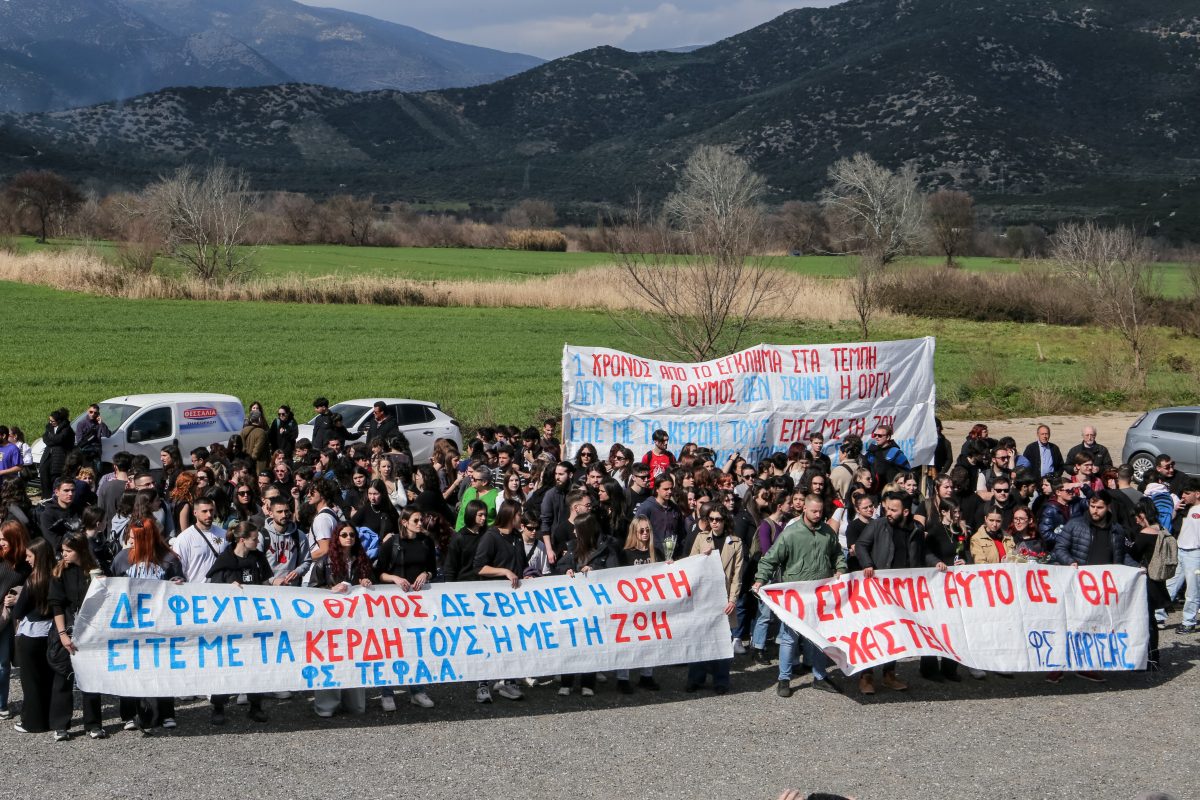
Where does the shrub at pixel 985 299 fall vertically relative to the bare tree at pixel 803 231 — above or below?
below

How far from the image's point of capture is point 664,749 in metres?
9.41

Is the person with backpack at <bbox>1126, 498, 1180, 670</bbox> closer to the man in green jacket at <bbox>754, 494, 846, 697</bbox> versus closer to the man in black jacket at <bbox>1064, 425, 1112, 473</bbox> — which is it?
the man in green jacket at <bbox>754, 494, 846, 697</bbox>

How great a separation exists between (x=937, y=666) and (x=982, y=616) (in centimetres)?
72

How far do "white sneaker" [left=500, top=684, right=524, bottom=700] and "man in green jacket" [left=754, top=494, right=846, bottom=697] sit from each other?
2.18 m

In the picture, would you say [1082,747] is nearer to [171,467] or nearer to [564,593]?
[564,593]

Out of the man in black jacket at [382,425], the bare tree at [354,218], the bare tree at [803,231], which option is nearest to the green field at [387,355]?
the man in black jacket at [382,425]

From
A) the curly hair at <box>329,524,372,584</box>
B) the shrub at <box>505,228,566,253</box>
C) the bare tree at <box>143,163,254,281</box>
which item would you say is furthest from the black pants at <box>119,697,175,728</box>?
the shrub at <box>505,228,566,253</box>

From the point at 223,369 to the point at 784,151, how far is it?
565ft

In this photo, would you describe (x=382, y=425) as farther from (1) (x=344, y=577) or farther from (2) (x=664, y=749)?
(2) (x=664, y=749)

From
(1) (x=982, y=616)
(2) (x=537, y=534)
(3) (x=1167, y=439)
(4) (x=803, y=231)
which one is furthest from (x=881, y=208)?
(2) (x=537, y=534)

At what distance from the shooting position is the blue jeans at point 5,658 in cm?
975

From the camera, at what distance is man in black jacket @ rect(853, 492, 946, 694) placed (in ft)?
35.8

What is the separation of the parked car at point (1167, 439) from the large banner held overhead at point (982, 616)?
11.3 m

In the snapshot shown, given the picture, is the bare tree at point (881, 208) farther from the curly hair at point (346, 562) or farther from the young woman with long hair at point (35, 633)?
the young woman with long hair at point (35, 633)
